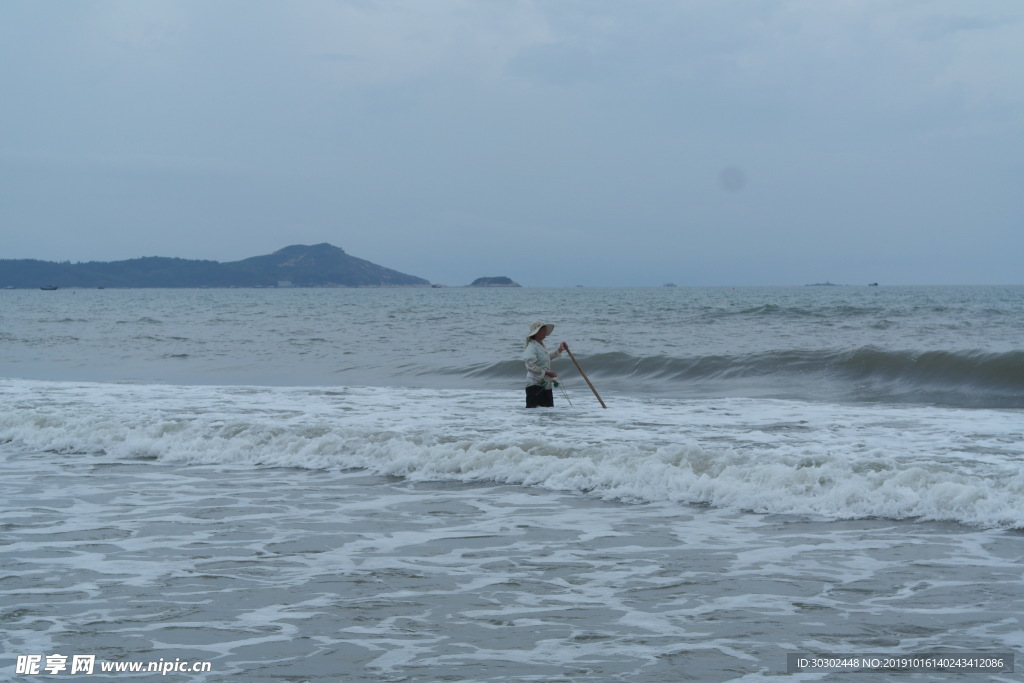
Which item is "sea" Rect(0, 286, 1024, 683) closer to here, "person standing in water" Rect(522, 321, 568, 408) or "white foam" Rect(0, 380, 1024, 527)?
"white foam" Rect(0, 380, 1024, 527)

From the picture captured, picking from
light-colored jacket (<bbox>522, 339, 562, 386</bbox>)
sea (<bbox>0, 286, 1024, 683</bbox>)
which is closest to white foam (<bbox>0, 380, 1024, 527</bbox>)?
sea (<bbox>0, 286, 1024, 683</bbox>)

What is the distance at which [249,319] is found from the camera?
47844 mm

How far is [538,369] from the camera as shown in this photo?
13344 mm

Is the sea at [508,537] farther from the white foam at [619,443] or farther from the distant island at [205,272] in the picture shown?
the distant island at [205,272]

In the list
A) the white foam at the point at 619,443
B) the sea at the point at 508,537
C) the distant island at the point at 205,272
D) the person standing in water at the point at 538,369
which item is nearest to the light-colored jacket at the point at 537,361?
the person standing in water at the point at 538,369

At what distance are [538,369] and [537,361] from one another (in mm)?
127

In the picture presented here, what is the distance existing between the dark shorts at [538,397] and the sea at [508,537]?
21.7 inches

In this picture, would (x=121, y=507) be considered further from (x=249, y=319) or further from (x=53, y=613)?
(x=249, y=319)

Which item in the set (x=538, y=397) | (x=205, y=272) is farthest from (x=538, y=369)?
(x=205, y=272)

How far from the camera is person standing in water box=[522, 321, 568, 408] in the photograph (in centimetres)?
1327

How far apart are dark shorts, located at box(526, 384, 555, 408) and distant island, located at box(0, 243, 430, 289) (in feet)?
518

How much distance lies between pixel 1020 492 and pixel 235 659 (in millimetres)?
6479

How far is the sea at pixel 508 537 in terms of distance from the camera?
4520mm

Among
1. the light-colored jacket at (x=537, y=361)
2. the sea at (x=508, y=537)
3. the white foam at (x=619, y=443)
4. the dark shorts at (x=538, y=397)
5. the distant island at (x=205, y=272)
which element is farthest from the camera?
the distant island at (x=205, y=272)
